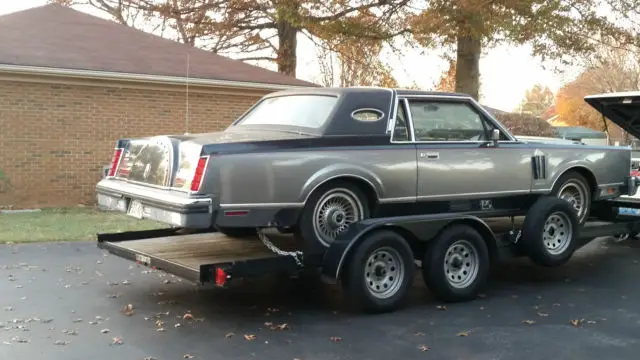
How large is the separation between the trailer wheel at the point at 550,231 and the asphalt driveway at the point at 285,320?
1.27 ft

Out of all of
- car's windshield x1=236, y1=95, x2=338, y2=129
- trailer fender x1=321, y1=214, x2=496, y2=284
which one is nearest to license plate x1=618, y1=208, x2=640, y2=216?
trailer fender x1=321, y1=214, x2=496, y2=284

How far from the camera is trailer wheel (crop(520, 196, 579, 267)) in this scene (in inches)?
305

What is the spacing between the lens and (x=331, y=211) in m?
6.74

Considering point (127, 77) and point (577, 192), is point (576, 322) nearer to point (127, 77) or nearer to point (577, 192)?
point (577, 192)

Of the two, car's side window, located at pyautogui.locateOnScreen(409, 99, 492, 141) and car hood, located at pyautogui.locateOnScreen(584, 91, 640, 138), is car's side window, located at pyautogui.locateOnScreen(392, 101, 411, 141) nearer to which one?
car's side window, located at pyautogui.locateOnScreen(409, 99, 492, 141)

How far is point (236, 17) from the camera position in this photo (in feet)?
77.0

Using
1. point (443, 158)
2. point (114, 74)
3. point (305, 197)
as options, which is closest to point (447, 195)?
point (443, 158)

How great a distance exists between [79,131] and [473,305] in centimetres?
1062

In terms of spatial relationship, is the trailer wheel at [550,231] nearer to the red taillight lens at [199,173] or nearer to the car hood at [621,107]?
the car hood at [621,107]

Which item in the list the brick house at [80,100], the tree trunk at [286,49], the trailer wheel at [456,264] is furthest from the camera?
the tree trunk at [286,49]

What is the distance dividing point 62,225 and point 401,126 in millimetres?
7221

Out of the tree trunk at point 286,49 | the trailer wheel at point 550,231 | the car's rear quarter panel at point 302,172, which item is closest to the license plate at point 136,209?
the car's rear quarter panel at point 302,172

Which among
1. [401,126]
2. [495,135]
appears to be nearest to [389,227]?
[401,126]

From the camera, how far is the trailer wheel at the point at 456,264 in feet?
23.2
